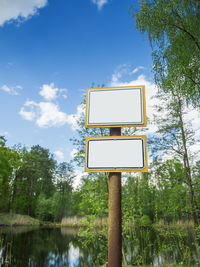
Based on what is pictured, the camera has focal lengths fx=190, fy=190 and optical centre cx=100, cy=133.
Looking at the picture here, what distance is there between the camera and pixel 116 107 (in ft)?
6.12

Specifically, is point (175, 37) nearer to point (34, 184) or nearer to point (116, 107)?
point (116, 107)

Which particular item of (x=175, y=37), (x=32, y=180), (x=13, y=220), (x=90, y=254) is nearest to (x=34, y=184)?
(x=32, y=180)

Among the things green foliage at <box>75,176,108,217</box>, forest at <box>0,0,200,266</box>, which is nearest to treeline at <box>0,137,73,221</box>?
forest at <box>0,0,200,266</box>

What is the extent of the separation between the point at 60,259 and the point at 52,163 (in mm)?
30491

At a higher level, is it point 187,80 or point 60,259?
point 187,80

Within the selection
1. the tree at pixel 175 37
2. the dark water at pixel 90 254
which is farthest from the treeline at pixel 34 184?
the tree at pixel 175 37

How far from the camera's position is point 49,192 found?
37125 mm

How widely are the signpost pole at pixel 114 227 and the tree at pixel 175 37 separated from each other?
2558 millimetres

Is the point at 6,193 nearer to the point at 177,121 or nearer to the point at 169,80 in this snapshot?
the point at 177,121

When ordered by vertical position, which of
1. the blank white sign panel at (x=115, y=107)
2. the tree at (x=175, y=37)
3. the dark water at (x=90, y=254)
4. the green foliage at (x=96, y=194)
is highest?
the tree at (x=175, y=37)

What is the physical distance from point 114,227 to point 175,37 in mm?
3319

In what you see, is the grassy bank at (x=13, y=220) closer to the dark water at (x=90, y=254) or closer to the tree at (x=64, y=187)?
the tree at (x=64, y=187)

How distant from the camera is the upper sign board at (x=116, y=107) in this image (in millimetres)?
1812

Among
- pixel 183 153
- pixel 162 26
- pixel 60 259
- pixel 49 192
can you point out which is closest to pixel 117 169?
pixel 162 26
